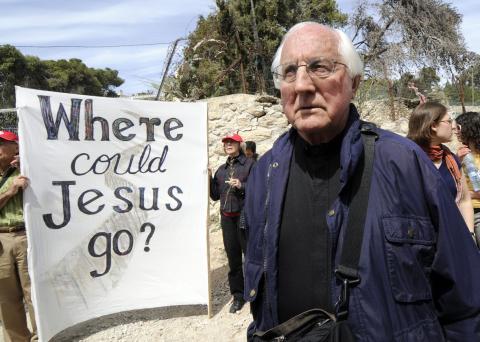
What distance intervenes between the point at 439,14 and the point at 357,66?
426 inches

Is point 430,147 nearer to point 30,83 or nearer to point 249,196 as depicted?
point 249,196

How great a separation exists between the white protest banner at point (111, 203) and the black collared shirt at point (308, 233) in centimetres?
266

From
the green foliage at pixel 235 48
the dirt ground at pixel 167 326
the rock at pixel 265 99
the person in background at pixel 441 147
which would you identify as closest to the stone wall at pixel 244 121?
the rock at pixel 265 99

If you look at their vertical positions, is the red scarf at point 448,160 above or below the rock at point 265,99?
below

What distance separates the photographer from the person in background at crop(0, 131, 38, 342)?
11.4 feet

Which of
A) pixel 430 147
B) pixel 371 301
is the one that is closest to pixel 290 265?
pixel 371 301

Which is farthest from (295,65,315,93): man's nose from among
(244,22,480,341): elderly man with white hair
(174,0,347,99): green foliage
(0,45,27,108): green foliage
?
(0,45,27,108): green foliage

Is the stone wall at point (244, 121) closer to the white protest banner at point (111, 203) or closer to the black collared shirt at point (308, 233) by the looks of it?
the white protest banner at point (111, 203)

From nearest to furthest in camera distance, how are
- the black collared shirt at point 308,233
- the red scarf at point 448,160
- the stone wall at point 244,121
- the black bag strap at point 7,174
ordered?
the black collared shirt at point 308,233 < the red scarf at point 448,160 < the black bag strap at point 7,174 < the stone wall at point 244,121

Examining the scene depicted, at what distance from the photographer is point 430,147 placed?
3055mm

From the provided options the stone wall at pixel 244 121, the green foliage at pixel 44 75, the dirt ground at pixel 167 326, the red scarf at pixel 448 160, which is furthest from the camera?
the green foliage at pixel 44 75

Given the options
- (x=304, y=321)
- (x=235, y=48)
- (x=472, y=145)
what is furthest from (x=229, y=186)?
(x=235, y=48)

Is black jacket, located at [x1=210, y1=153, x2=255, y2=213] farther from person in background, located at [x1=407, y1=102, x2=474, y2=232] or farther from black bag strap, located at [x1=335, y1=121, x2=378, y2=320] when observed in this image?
black bag strap, located at [x1=335, y1=121, x2=378, y2=320]

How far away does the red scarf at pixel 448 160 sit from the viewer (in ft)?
9.62
